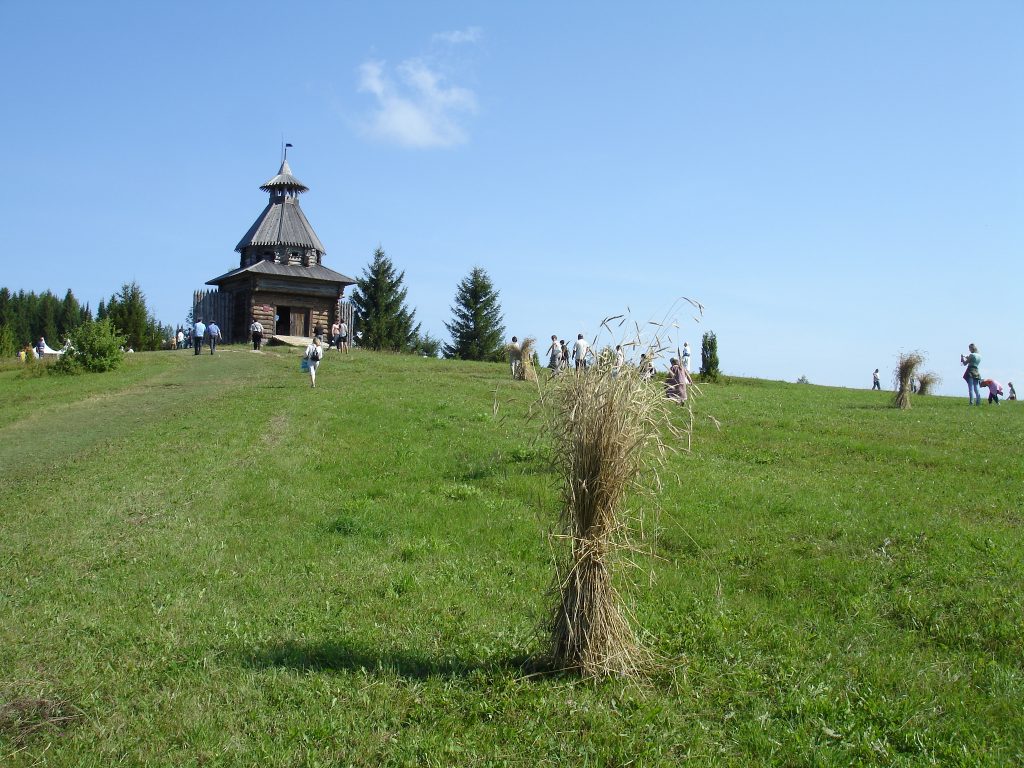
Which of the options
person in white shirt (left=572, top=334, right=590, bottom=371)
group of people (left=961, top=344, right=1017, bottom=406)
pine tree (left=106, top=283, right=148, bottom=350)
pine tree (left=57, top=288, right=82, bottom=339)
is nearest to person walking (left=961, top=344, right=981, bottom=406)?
group of people (left=961, top=344, right=1017, bottom=406)

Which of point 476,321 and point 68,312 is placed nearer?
point 476,321

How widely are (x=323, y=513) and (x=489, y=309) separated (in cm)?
5835

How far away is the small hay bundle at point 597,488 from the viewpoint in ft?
19.0

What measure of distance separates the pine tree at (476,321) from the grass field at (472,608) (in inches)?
2035

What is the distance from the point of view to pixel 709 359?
43.1 metres

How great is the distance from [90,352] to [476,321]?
37.8 m

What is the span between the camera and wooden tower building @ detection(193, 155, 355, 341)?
163 feet

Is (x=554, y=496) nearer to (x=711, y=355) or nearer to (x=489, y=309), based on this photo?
(x=711, y=355)

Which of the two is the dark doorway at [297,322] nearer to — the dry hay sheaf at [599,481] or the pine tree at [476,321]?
the pine tree at [476,321]

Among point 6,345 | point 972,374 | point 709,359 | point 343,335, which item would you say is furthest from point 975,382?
point 6,345

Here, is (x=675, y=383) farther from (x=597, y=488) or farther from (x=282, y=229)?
(x=282, y=229)

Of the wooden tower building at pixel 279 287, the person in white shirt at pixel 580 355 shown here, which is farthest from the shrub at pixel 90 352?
the person in white shirt at pixel 580 355

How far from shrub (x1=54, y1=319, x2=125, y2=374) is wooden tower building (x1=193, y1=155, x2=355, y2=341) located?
14.6m

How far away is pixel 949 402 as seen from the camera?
29.0 metres
